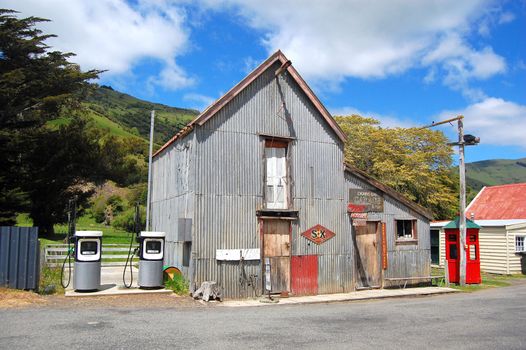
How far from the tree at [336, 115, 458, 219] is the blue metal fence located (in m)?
31.5

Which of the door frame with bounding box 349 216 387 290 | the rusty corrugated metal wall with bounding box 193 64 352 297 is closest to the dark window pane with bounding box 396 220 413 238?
the door frame with bounding box 349 216 387 290

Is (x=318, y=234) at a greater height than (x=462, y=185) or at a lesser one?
lesser

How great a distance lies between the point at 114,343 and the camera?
28.1 ft

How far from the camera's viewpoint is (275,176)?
17000 millimetres

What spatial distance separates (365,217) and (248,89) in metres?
6.85

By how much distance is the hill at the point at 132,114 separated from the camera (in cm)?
11250

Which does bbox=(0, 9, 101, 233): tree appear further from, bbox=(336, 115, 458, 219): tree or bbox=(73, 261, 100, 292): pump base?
bbox=(336, 115, 458, 219): tree

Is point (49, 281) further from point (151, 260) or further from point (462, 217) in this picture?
point (462, 217)

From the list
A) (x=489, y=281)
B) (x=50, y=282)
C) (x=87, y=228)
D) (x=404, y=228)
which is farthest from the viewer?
(x=87, y=228)

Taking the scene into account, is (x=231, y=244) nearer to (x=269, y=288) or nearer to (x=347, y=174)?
(x=269, y=288)

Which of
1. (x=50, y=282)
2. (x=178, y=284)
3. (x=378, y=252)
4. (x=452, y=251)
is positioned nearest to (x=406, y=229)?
(x=378, y=252)

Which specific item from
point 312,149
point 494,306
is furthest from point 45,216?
point 494,306

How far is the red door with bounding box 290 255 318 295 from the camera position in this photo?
1673 cm

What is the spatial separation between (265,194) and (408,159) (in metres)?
28.2
